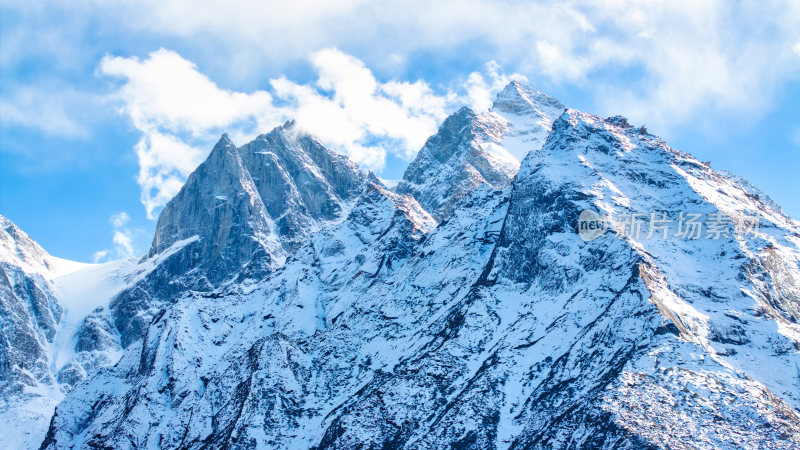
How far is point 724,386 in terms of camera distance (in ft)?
334

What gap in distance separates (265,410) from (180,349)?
40574 mm

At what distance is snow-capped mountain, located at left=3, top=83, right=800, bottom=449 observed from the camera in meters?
105

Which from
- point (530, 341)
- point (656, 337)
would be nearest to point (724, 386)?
point (656, 337)

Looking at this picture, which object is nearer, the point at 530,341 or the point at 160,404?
the point at 530,341

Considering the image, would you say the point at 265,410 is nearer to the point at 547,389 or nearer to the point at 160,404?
the point at 160,404

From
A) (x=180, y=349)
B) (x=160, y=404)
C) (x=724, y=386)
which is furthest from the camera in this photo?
(x=180, y=349)

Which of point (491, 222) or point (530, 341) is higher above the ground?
Result: point (491, 222)

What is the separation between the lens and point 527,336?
5079 inches

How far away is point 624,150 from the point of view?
Result: 167 m

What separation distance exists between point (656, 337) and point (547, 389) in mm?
17302

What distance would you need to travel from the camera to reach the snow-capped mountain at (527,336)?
344 feet

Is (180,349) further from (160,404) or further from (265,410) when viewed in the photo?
(265,410)

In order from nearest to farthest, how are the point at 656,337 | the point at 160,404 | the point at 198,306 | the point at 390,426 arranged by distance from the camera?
the point at 656,337 → the point at 390,426 → the point at 160,404 → the point at 198,306

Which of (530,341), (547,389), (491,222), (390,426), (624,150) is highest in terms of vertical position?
(624,150)
